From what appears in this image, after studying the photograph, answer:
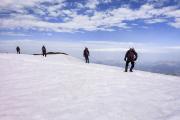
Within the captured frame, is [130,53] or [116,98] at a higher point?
[130,53]

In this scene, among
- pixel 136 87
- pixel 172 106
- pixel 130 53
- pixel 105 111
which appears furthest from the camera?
pixel 130 53

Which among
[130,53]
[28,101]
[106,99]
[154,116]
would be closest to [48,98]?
[28,101]

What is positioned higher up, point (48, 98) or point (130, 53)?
point (130, 53)

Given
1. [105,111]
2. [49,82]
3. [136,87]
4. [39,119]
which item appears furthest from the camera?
[49,82]

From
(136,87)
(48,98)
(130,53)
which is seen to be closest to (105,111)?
(48,98)

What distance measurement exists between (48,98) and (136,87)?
5.39m

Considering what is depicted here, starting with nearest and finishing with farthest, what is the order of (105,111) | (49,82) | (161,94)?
(105,111) → (161,94) → (49,82)

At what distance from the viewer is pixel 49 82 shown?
47.5ft

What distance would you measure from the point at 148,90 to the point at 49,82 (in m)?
5.95

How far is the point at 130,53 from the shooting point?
68.9 ft

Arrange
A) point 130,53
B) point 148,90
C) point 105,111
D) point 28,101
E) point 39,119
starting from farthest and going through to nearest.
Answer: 1. point 130,53
2. point 148,90
3. point 28,101
4. point 105,111
5. point 39,119

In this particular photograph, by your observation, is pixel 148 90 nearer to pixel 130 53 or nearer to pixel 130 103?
pixel 130 103

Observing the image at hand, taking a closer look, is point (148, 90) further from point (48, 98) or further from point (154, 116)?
point (48, 98)

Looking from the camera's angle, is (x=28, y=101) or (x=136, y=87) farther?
(x=136, y=87)
